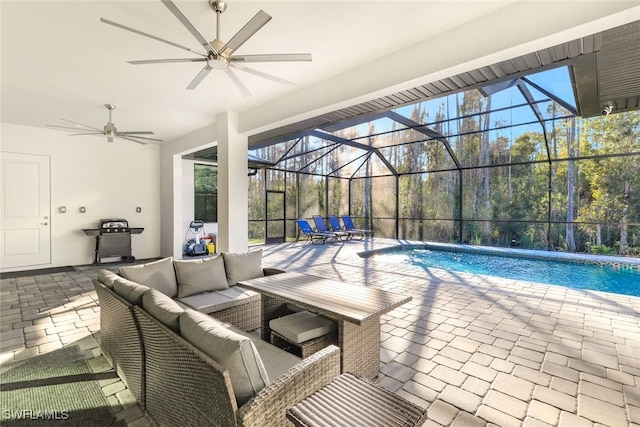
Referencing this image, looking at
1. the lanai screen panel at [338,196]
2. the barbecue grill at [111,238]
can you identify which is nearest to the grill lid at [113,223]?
the barbecue grill at [111,238]

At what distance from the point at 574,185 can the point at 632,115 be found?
2.17 meters

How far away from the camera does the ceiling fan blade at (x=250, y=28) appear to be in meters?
2.08

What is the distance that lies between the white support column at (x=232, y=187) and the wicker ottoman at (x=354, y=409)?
4157 millimetres

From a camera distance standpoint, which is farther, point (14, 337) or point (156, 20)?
point (14, 337)

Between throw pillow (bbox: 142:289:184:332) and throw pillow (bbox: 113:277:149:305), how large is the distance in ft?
0.27

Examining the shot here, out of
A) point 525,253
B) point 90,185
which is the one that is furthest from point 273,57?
point 525,253

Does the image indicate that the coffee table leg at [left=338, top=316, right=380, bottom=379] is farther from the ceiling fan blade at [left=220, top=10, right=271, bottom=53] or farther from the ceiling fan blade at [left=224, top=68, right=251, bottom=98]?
the ceiling fan blade at [left=224, top=68, right=251, bottom=98]

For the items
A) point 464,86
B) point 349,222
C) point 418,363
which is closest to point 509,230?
point 349,222

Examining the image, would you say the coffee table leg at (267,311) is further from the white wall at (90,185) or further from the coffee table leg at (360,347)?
the white wall at (90,185)

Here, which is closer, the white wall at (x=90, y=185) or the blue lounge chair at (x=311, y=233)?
the white wall at (x=90, y=185)

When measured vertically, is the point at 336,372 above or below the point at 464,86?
below

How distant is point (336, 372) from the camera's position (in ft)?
5.34

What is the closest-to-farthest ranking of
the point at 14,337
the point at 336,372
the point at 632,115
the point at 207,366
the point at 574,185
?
1. the point at 207,366
2. the point at 336,372
3. the point at 14,337
4. the point at 632,115
5. the point at 574,185

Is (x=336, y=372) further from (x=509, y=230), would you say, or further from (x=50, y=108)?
(x=509, y=230)
